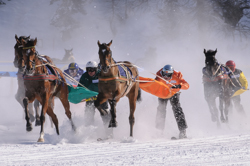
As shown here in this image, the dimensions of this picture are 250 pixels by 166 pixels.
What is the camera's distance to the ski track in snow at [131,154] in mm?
5102

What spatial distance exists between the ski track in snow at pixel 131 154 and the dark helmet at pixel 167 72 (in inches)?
88.1

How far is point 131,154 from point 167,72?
3484mm

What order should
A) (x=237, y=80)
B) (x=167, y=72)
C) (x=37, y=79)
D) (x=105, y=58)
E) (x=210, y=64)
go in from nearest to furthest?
1. (x=105, y=58)
2. (x=37, y=79)
3. (x=167, y=72)
4. (x=210, y=64)
5. (x=237, y=80)

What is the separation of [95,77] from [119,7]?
4670cm

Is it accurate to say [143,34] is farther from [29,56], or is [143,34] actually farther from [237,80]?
[29,56]

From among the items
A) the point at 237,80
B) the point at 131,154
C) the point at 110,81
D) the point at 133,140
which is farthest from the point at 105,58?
the point at 237,80

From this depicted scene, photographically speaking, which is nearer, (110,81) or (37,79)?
(37,79)

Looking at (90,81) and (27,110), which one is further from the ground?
(90,81)

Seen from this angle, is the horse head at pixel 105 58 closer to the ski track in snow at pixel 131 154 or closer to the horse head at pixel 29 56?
the horse head at pixel 29 56

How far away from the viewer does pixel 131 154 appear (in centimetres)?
574

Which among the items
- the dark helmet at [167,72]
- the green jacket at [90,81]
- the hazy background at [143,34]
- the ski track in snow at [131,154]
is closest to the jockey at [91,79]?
the green jacket at [90,81]

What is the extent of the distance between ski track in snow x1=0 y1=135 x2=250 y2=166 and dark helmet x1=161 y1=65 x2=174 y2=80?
7.34 feet

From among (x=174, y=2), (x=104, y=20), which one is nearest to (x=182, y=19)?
(x=174, y=2)

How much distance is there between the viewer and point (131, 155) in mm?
5637
